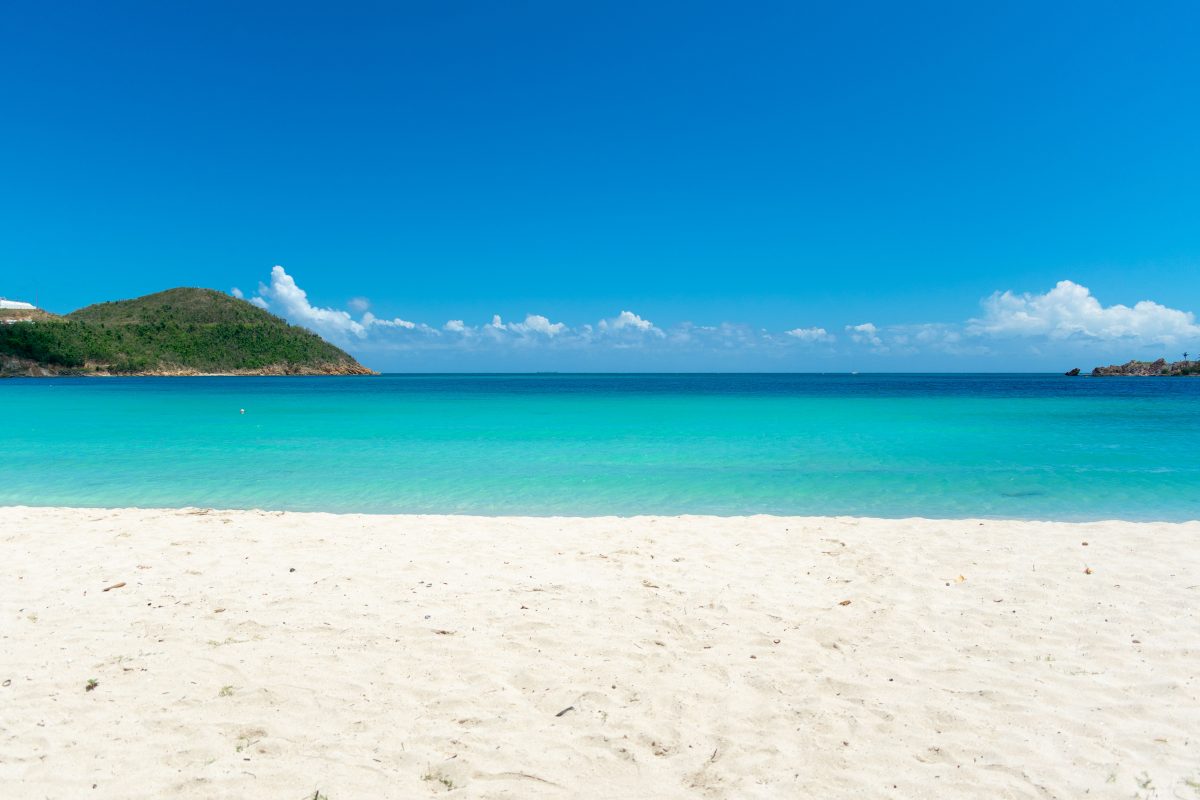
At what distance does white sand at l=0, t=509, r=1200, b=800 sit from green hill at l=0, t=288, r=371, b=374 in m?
152

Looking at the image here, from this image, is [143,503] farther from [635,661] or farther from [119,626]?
[635,661]

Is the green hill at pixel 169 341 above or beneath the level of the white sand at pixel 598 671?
above

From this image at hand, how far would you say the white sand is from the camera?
372 centimetres

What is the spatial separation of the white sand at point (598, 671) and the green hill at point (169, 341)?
15228 centimetres

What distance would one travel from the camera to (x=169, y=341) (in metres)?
147

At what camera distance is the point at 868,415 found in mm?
39000

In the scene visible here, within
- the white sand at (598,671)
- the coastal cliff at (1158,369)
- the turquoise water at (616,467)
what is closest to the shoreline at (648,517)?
the turquoise water at (616,467)

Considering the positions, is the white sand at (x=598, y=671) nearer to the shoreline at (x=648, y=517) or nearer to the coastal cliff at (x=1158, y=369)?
the shoreline at (x=648, y=517)

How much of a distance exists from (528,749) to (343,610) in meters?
3.01

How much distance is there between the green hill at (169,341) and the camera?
404 ft

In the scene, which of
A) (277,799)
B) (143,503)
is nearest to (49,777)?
(277,799)

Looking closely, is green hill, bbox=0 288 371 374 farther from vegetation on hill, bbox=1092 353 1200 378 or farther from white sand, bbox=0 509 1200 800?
vegetation on hill, bbox=1092 353 1200 378

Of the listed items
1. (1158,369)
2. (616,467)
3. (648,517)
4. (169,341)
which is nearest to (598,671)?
(648,517)

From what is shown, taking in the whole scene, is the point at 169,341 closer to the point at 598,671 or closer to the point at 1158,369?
the point at 598,671
